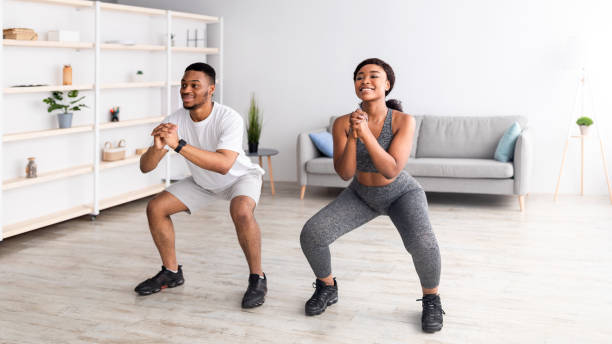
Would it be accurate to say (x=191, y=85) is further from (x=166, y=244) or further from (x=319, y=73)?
(x=319, y=73)

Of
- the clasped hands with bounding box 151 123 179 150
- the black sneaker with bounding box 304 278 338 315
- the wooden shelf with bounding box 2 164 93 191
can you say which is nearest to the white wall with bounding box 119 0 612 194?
the wooden shelf with bounding box 2 164 93 191

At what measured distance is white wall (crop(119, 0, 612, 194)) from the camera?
6359mm

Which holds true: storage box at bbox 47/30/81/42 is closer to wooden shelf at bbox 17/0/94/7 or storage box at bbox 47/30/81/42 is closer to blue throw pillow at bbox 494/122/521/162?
wooden shelf at bbox 17/0/94/7

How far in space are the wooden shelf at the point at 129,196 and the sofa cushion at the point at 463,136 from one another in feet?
7.99

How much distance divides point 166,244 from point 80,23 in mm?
2345

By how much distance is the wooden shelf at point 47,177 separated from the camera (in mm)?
4309

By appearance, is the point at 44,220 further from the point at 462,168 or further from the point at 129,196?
the point at 462,168

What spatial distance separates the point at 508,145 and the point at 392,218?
307 cm

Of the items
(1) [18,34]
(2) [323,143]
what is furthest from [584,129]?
(1) [18,34]

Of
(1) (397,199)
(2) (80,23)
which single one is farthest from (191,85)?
(2) (80,23)

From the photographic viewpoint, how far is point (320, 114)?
7.09 meters

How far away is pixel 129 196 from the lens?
18.4 ft

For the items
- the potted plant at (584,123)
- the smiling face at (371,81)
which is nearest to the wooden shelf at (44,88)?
the smiling face at (371,81)

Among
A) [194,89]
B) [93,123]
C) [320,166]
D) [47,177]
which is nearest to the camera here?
[194,89]
